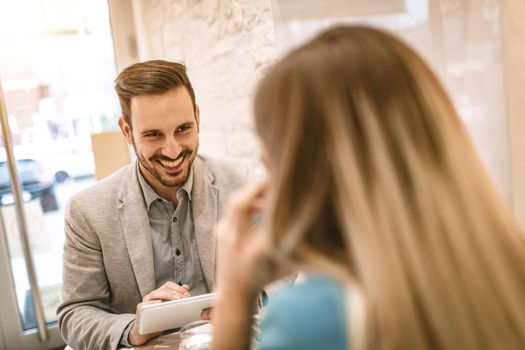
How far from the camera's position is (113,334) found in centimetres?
144

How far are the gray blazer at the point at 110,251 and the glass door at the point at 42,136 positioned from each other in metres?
1.75

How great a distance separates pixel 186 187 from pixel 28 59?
2127 mm

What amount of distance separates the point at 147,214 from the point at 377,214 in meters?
1.24

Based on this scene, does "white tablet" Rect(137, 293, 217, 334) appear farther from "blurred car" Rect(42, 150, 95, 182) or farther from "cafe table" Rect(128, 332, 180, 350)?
"blurred car" Rect(42, 150, 95, 182)

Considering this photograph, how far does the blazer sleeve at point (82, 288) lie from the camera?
1.54 meters

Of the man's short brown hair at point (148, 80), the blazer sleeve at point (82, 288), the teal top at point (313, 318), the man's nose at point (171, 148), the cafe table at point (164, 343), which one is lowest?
the cafe table at point (164, 343)

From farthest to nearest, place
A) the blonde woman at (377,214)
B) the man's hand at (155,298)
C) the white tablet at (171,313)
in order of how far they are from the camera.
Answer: the man's hand at (155,298), the white tablet at (171,313), the blonde woman at (377,214)

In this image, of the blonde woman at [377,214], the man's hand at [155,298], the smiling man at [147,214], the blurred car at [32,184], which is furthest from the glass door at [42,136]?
the blonde woman at [377,214]

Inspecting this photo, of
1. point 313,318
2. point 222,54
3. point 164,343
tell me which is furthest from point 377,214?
point 222,54

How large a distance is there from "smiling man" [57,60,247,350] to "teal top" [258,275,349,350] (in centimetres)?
109

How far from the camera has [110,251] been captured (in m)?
1.70

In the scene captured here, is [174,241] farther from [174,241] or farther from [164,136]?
[164,136]

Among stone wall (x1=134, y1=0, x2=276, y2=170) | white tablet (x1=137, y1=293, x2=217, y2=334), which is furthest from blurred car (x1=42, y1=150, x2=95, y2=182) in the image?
Result: white tablet (x1=137, y1=293, x2=217, y2=334)

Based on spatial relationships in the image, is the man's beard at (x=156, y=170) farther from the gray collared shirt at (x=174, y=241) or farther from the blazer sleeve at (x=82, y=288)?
the blazer sleeve at (x=82, y=288)
